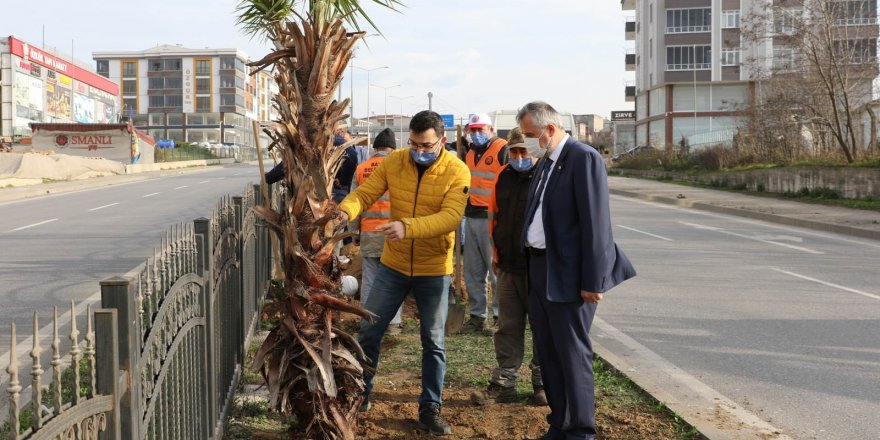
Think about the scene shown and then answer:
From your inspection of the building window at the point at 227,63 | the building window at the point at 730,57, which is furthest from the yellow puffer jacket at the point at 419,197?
the building window at the point at 227,63

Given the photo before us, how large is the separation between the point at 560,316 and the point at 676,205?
23.6 m

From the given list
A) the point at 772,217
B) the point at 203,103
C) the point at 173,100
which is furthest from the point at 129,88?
the point at 772,217

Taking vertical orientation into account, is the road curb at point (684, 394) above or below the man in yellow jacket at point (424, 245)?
below

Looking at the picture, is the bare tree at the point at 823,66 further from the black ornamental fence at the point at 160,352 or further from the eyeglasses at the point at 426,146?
the black ornamental fence at the point at 160,352

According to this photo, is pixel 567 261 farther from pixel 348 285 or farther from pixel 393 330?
pixel 393 330

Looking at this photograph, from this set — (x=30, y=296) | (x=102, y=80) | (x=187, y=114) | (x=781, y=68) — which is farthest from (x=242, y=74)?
(x=30, y=296)

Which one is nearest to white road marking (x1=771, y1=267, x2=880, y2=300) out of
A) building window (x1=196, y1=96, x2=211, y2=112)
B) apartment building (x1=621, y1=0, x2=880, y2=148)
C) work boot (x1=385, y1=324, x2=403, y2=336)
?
work boot (x1=385, y1=324, x2=403, y2=336)

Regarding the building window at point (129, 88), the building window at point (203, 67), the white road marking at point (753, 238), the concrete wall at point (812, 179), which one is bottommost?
the white road marking at point (753, 238)

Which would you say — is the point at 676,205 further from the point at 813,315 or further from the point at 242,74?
the point at 242,74

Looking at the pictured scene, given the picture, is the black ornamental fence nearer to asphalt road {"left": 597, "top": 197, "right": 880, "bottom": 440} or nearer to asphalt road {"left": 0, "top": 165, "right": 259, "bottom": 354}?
asphalt road {"left": 0, "top": 165, "right": 259, "bottom": 354}

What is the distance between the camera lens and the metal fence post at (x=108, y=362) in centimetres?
246

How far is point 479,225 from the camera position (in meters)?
7.80

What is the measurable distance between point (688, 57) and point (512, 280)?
2558 inches

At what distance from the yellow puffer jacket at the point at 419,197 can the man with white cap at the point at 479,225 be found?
2364mm
